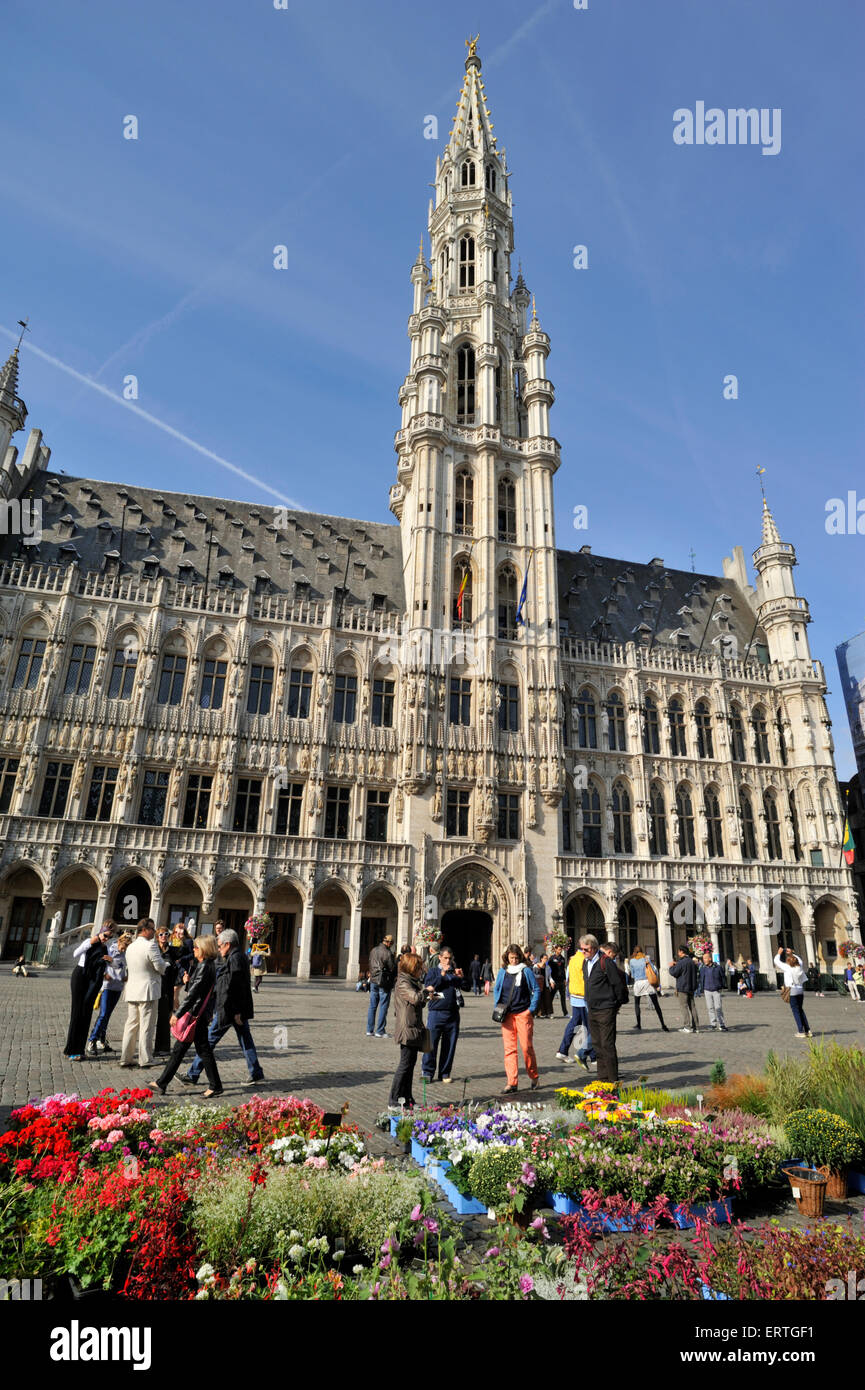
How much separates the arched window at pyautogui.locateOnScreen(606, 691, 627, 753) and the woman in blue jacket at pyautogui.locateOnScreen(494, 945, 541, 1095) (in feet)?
98.5

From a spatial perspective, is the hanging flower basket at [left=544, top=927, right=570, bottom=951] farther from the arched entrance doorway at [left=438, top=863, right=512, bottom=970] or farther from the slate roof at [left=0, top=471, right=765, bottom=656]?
the slate roof at [left=0, top=471, right=765, bottom=656]

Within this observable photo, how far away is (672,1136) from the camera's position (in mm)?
6621

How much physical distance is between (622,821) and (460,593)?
48.6ft

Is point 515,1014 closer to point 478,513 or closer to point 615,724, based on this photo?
point 615,724

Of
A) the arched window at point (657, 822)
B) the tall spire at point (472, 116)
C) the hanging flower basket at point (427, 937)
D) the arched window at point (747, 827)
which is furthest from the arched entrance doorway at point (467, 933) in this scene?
the tall spire at point (472, 116)

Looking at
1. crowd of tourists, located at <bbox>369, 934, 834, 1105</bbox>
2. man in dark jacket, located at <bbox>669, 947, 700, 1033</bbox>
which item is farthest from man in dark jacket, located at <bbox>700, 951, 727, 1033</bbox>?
crowd of tourists, located at <bbox>369, 934, 834, 1105</bbox>

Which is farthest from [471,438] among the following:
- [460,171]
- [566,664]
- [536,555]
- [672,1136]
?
[672,1136]

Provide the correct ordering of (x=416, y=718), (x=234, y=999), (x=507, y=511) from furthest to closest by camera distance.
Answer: (x=507, y=511)
(x=416, y=718)
(x=234, y=999)

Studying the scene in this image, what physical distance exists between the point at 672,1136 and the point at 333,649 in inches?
1241

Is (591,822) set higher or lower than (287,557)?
lower

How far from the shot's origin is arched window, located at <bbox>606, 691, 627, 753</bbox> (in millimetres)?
40094

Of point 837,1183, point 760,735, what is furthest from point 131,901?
point 760,735

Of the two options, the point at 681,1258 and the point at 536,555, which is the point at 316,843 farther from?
the point at 681,1258

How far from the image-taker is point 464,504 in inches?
1590
